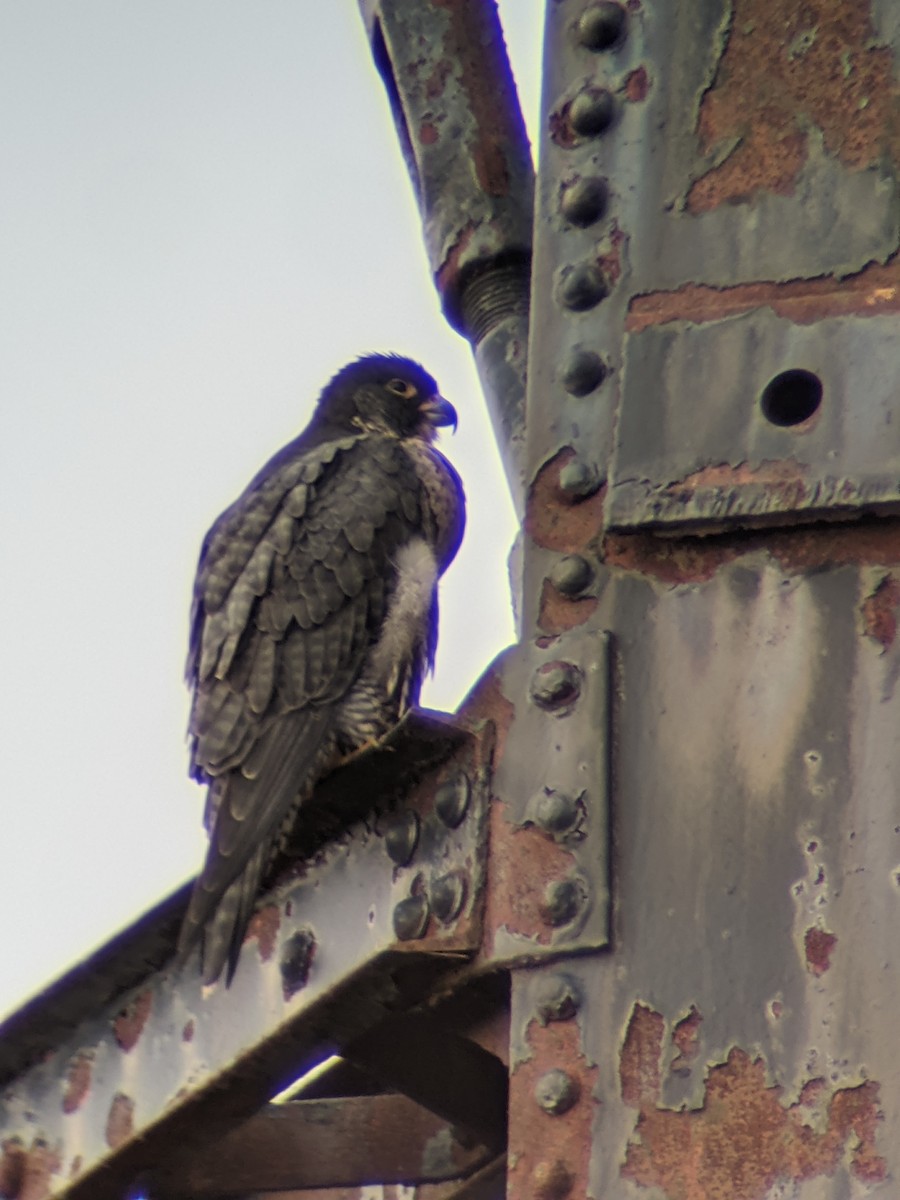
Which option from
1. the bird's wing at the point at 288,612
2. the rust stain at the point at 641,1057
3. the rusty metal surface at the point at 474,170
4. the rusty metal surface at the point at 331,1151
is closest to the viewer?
the rust stain at the point at 641,1057

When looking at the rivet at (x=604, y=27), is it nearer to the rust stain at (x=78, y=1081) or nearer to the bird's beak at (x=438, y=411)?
the rust stain at (x=78, y=1081)

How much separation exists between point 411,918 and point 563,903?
242mm

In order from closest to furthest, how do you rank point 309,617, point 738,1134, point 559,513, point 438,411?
point 738,1134 → point 559,513 → point 309,617 → point 438,411

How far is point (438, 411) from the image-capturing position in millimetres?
5570

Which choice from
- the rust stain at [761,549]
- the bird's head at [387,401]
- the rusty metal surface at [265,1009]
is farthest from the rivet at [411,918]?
the bird's head at [387,401]

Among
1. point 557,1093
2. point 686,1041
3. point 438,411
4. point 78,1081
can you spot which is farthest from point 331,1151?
point 438,411

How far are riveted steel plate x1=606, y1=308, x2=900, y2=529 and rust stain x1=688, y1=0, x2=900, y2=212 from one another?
0.77ft

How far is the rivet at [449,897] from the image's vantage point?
2371 mm

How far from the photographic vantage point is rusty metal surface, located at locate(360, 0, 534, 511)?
3.47 meters

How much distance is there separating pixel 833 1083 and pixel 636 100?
1.32 meters

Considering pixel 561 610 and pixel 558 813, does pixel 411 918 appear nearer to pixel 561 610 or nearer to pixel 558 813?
pixel 558 813

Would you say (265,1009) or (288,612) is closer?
(265,1009)

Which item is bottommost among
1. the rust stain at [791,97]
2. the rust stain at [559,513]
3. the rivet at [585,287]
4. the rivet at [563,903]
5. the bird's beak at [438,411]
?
the rivet at [563,903]

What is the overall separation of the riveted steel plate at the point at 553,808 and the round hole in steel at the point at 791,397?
0.34 meters
